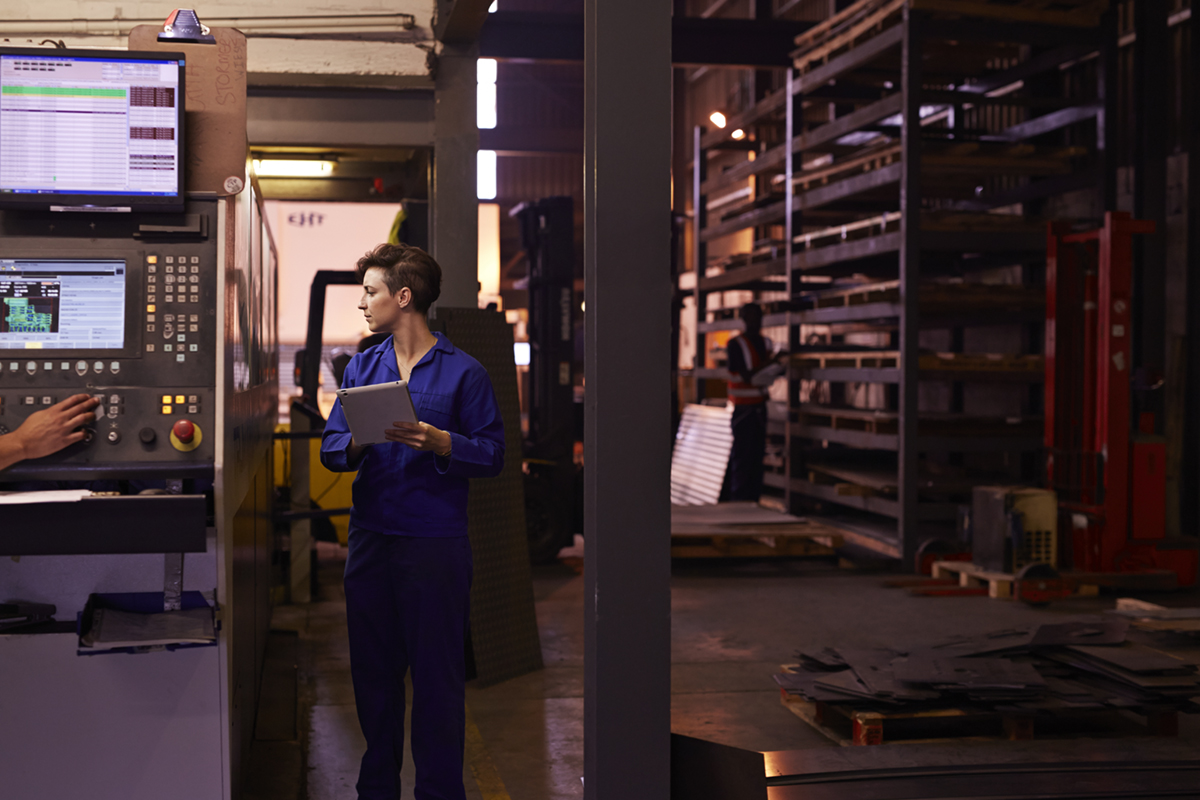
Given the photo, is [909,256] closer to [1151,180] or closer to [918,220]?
[918,220]

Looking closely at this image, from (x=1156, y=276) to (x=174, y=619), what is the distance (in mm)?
8816

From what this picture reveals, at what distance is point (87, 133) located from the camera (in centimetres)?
302

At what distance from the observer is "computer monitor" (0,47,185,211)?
2988mm

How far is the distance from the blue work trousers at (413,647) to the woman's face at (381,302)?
67cm

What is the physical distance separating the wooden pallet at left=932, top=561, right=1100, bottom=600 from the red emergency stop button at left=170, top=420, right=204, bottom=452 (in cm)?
613

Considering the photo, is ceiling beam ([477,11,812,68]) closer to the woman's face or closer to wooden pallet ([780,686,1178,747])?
wooden pallet ([780,686,1178,747])

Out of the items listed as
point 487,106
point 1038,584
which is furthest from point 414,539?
point 487,106

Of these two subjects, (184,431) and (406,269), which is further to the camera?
(406,269)

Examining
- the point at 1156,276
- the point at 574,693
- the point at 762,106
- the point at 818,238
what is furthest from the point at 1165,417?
the point at 574,693

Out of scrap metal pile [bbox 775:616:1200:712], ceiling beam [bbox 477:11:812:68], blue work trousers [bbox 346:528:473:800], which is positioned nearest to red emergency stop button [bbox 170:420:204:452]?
blue work trousers [bbox 346:528:473:800]

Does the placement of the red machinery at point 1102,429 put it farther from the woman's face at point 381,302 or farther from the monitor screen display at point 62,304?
the monitor screen display at point 62,304

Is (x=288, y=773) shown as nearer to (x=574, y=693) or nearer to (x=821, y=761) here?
(x=574, y=693)

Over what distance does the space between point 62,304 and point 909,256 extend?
21.7 ft

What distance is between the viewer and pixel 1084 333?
7934mm
